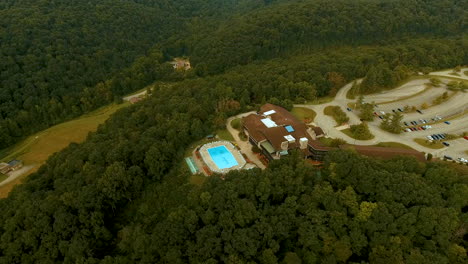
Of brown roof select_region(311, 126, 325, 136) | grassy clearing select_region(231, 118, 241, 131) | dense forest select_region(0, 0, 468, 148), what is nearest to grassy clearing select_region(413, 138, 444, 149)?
brown roof select_region(311, 126, 325, 136)

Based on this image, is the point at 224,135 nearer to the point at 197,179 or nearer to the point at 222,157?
the point at 222,157

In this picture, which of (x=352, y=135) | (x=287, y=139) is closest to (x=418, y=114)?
(x=352, y=135)

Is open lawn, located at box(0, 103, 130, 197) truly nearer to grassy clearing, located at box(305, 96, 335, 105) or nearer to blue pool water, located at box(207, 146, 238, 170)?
blue pool water, located at box(207, 146, 238, 170)

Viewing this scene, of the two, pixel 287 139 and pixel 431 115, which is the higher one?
pixel 287 139

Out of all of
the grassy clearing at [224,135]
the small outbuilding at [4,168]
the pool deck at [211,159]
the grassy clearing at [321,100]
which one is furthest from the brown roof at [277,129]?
the small outbuilding at [4,168]

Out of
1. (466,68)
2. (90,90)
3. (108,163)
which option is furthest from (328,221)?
(466,68)

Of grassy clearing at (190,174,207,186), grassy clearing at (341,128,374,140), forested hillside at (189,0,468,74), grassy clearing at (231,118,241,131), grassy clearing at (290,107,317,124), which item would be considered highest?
forested hillside at (189,0,468,74)

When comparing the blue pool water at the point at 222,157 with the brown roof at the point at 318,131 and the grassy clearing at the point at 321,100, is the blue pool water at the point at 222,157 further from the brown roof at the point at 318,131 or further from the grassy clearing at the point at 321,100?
the grassy clearing at the point at 321,100
